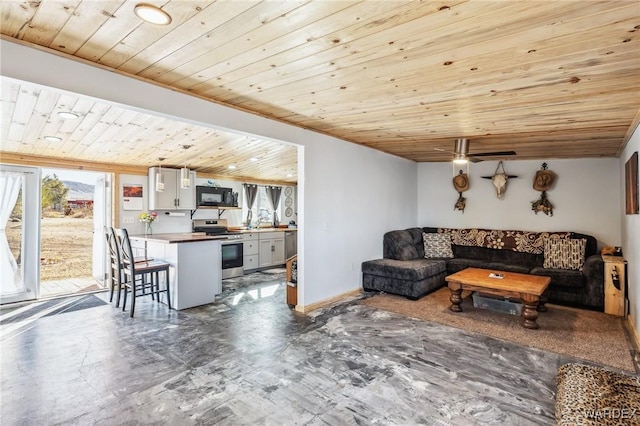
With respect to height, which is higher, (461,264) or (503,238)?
(503,238)

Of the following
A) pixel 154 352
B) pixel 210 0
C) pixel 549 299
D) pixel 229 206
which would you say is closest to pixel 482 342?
pixel 549 299

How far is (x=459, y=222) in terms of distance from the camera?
6.68m

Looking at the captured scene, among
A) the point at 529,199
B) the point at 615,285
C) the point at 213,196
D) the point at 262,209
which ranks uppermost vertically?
the point at 213,196

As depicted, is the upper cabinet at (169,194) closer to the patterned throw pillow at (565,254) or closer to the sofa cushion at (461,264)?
the sofa cushion at (461,264)

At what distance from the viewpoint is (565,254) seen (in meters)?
4.98

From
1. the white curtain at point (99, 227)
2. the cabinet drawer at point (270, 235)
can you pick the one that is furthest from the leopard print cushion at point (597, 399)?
the white curtain at point (99, 227)

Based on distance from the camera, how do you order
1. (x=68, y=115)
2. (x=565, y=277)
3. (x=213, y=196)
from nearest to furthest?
(x=68, y=115) → (x=565, y=277) → (x=213, y=196)

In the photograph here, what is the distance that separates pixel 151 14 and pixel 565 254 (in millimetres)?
5956

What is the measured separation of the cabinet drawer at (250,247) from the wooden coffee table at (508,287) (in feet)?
13.3

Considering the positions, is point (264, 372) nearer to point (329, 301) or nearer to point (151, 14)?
point (329, 301)

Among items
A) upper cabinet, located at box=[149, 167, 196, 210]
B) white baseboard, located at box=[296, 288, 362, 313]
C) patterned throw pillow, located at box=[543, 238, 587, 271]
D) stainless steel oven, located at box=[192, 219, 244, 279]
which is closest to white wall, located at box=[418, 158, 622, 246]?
patterned throw pillow, located at box=[543, 238, 587, 271]

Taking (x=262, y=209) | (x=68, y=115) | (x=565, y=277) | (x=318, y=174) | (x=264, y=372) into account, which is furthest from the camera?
(x=262, y=209)

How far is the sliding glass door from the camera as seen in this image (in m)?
4.78

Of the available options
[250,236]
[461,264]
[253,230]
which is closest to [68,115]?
[250,236]
